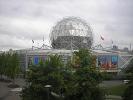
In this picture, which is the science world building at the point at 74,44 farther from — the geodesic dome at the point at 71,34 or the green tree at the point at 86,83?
the green tree at the point at 86,83

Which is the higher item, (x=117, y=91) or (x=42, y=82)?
(x=42, y=82)

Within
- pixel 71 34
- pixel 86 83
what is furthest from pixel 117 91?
pixel 71 34

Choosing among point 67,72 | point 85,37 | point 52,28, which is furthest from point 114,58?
point 67,72

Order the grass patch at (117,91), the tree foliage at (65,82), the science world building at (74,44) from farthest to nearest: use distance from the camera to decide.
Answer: the science world building at (74,44) < the grass patch at (117,91) < the tree foliage at (65,82)

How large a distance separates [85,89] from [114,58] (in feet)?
223

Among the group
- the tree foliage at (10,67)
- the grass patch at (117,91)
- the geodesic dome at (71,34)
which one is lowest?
the grass patch at (117,91)

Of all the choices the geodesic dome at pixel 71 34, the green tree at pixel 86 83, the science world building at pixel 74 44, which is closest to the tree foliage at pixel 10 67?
the science world building at pixel 74 44

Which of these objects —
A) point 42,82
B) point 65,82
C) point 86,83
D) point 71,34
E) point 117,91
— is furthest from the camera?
point 71,34

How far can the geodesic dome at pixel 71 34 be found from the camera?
345ft

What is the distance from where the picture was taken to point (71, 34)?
343 feet

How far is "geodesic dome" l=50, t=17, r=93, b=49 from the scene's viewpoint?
345 ft

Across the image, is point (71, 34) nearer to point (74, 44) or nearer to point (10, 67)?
point (74, 44)

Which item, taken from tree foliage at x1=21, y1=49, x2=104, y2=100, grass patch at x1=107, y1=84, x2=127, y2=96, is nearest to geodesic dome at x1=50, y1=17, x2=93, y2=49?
grass patch at x1=107, y1=84, x2=127, y2=96

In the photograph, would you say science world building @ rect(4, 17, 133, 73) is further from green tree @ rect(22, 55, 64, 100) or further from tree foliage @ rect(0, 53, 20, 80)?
green tree @ rect(22, 55, 64, 100)
